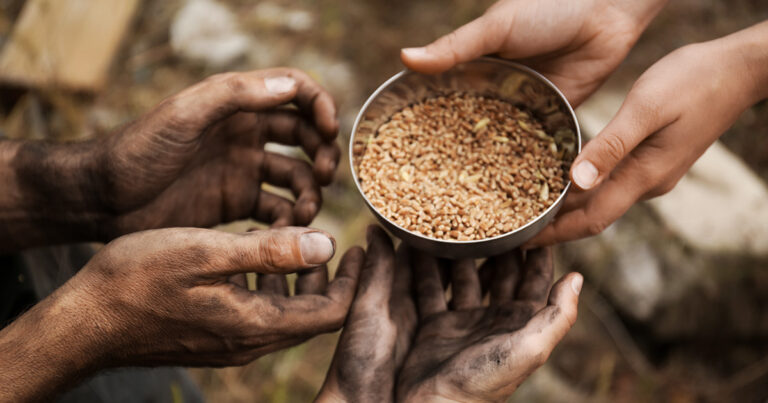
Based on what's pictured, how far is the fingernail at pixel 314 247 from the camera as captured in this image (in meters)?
1.53

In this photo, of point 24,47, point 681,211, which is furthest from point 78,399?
point 681,211

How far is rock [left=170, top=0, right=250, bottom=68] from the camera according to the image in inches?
161

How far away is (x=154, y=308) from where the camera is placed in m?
1.59

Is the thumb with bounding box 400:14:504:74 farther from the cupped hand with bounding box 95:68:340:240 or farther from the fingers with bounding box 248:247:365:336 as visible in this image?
the fingers with bounding box 248:247:365:336

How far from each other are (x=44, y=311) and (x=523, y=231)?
1.33 m

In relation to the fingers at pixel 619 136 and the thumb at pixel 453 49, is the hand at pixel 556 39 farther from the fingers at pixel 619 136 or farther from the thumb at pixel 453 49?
the fingers at pixel 619 136

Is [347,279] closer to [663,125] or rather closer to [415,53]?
[415,53]

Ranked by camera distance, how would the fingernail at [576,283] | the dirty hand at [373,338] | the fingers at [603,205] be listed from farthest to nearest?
the fingers at [603,205] → the dirty hand at [373,338] → the fingernail at [576,283]

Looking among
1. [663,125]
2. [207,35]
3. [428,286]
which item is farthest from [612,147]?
[207,35]

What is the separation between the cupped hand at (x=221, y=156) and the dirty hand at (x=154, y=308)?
0.49m

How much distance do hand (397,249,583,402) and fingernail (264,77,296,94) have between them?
75cm

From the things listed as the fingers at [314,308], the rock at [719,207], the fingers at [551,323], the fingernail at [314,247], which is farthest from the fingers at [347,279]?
the rock at [719,207]

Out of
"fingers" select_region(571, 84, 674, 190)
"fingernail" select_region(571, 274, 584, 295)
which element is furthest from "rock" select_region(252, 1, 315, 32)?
"fingernail" select_region(571, 274, 584, 295)

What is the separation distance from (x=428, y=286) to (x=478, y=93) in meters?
Result: 0.71
